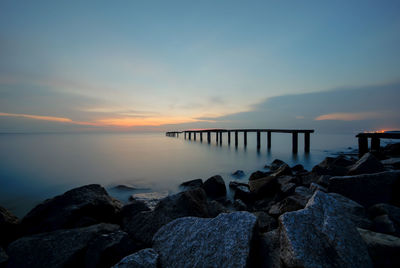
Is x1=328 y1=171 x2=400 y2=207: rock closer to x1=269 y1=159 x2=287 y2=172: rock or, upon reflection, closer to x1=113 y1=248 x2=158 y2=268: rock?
x1=113 y1=248 x2=158 y2=268: rock

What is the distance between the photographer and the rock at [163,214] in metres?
3.27

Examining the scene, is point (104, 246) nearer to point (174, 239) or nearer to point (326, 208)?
point (174, 239)

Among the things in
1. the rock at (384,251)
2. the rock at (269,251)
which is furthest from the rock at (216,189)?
the rock at (384,251)

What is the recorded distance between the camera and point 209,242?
2.27 m

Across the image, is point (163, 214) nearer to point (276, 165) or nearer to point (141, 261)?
point (141, 261)

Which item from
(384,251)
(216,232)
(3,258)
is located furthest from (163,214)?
(384,251)

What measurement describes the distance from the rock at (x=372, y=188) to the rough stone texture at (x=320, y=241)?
1.98m

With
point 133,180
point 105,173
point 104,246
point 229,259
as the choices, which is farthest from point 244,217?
point 105,173

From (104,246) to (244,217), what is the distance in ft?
6.93

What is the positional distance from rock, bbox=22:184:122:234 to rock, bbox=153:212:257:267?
2230 millimetres

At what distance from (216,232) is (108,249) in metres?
1.67

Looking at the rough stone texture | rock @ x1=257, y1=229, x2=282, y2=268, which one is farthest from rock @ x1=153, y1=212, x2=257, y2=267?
the rough stone texture

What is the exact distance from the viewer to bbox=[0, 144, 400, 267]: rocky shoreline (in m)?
2.00

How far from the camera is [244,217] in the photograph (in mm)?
2451
